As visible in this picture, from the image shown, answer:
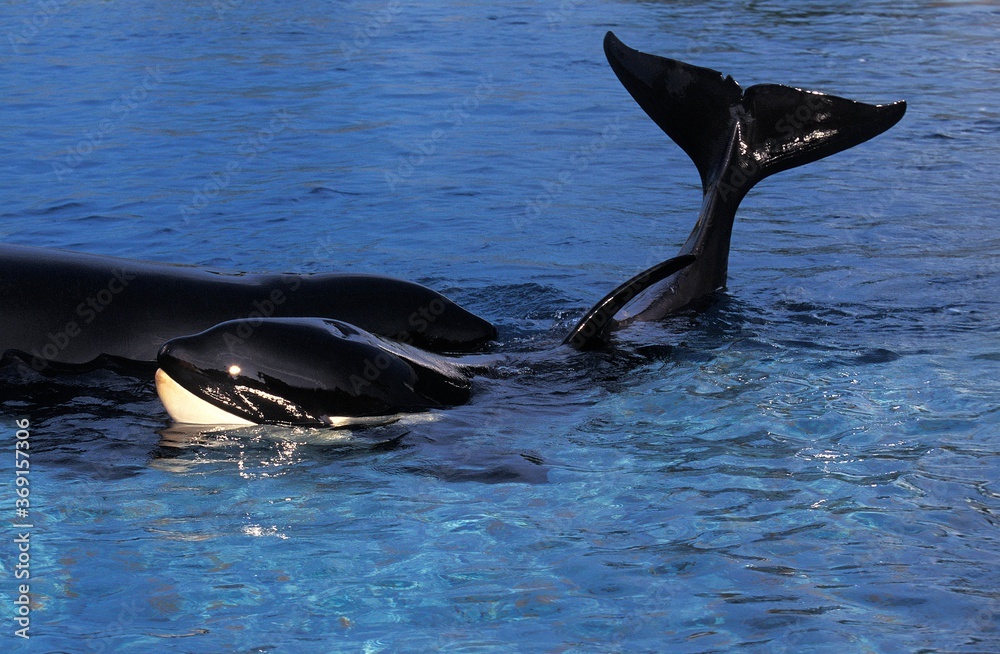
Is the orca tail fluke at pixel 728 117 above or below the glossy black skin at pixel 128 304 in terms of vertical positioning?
above

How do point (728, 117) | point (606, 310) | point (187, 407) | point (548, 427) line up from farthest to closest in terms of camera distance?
point (728, 117) → point (606, 310) → point (548, 427) → point (187, 407)

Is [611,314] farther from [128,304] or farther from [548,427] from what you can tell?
[128,304]

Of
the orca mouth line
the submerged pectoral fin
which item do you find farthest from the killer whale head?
the submerged pectoral fin

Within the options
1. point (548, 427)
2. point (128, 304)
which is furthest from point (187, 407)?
point (548, 427)

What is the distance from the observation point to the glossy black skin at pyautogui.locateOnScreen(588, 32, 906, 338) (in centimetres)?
624

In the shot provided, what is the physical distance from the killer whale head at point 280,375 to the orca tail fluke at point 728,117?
94.6 inches

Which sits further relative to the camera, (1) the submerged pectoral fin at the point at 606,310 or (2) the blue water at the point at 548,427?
(1) the submerged pectoral fin at the point at 606,310

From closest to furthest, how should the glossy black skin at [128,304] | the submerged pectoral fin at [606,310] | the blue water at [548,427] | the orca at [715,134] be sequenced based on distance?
1. the blue water at [548,427]
2. the glossy black skin at [128,304]
3. the submerged pectoral fin at [606,310]
4. the orca at [715,134]

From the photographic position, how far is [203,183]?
1059cm

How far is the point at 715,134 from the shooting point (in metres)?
6.50

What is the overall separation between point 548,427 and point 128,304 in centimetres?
208

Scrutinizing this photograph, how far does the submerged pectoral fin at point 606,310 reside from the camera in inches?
223

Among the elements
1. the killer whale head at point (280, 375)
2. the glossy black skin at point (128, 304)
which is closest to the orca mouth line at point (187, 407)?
the killer whale head at point (280, 375)

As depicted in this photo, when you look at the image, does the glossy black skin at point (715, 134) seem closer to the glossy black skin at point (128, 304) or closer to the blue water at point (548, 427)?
the blue water at point (548, 427)
